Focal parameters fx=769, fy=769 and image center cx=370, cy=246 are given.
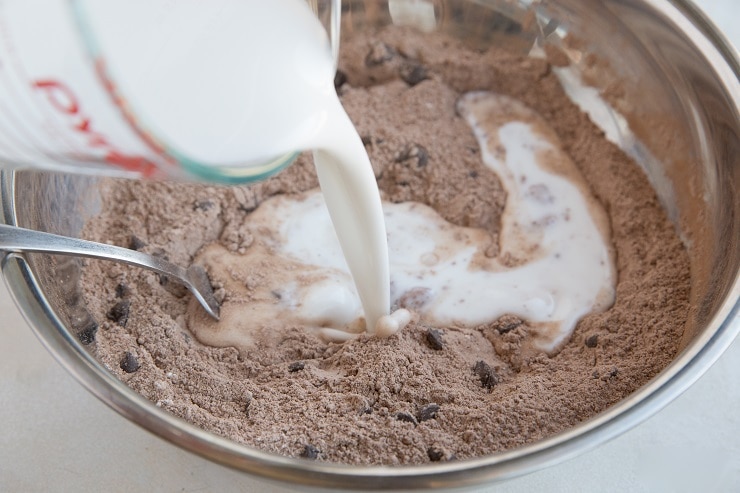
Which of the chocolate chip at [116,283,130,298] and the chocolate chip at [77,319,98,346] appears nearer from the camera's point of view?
the chocolate chip at [77,319,98,346]

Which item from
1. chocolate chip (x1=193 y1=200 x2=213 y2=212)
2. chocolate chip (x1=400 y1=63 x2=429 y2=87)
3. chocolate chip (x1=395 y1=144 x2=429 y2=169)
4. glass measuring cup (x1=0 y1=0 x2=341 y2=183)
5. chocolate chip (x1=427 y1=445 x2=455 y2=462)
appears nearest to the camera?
glass measuring cup (x1=0 y1=0 x2=341 y2=183)

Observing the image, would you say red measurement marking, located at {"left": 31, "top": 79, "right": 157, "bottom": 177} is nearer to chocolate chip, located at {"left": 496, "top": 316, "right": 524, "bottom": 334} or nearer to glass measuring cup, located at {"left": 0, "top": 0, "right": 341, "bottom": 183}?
glass measuring cup, located at {"left": 0, "top": 0, "right": 341, "bottom": 183}

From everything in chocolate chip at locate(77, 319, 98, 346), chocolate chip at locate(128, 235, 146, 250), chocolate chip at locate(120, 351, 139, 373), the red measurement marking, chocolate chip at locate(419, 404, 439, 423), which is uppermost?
the red measurement marking

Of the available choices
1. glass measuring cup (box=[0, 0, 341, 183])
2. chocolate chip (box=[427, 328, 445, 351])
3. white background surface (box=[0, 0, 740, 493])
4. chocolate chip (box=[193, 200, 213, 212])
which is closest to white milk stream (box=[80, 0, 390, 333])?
glass measuring cup (box=[0, 0, 341, 183])

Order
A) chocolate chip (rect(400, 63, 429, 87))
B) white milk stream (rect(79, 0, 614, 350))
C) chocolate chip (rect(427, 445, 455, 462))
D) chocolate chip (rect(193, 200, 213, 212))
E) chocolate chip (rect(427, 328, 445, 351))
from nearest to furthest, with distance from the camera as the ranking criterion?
white milk stream (rect(79, 0, 614, 350)) → chocolate chip (rect(427, 445, 455, 462)) → chocolate chip (rect(427, 328, 445, 351)) → chocolate chip (rect(193, 200, 213, 212)) → chocolate chip (rect(400, 63, 429, 87))

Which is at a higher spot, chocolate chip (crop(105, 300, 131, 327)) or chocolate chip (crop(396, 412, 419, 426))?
chocolate chip (crop(396, 412, 419, 426))

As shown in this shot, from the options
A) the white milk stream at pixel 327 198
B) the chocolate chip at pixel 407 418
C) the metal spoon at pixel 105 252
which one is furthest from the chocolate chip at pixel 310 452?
the metal spoon at pixel 105 252

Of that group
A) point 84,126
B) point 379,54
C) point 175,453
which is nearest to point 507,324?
point 175,453

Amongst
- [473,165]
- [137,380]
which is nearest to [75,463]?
[137,380]
